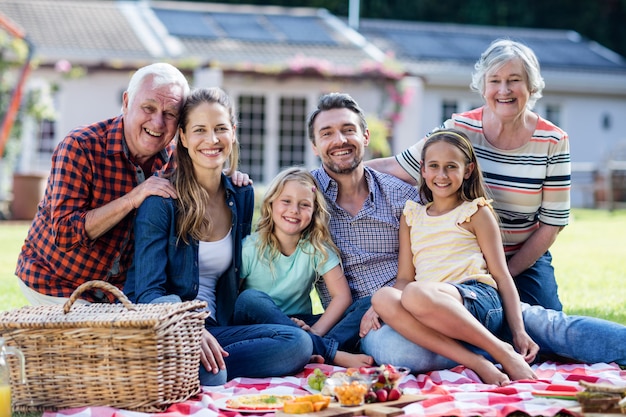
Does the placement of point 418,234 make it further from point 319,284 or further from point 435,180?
point 319,284

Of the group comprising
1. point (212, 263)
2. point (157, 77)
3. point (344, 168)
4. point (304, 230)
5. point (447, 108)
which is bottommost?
point (212, 263)

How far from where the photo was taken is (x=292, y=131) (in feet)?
59.7

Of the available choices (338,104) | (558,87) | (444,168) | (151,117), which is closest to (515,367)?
(444,168)

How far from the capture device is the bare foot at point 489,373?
3.91m

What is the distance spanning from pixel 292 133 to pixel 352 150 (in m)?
13.6

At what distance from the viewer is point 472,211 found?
4.38 m

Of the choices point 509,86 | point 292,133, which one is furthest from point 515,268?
point 292,133

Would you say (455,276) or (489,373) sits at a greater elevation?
(455,276)

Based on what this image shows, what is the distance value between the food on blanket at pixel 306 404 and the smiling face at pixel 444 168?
4.62 feet

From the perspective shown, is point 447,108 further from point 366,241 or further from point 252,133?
point 366,241

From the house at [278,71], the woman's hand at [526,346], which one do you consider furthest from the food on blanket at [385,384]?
the house at [278,71]

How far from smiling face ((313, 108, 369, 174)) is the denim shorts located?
0.87m

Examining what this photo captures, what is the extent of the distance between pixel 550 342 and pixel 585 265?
5.03 metres

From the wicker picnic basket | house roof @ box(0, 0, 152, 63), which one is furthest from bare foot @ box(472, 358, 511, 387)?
house roof @ box(0, 0, 152, 63)
